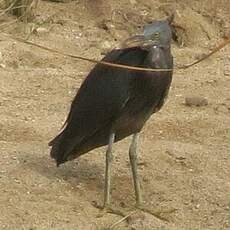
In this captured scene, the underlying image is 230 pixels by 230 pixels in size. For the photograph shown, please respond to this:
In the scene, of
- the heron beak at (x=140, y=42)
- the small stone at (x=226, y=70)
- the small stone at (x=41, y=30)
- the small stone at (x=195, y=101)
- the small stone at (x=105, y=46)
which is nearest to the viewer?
the heron beak at (x=140, y=42)

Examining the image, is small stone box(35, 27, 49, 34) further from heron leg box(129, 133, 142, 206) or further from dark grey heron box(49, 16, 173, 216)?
heron leg box(129, 133, 142, 206)

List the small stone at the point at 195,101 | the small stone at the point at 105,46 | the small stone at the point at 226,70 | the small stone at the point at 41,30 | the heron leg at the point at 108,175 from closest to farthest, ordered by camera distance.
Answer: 1. the heron leg at the point at 108,175
2. the small stone at the point at 195,101
3. the small stone at the point at 226,70
4. the small stone at the point at 105,46
5. the small stone at the point at 41,30

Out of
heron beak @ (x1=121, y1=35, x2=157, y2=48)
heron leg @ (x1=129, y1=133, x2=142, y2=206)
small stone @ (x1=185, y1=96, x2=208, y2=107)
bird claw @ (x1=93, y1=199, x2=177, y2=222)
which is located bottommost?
small stone @ (x1=185, y1=96, x2=208, y2=107)

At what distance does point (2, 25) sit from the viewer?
7277 mm

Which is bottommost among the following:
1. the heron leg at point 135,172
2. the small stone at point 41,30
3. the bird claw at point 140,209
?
the small stone at point 41,30

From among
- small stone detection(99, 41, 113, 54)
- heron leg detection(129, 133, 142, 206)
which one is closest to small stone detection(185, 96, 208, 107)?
small stone detection(99, 41, 113, 54)

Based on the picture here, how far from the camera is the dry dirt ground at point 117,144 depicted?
4.28 metres

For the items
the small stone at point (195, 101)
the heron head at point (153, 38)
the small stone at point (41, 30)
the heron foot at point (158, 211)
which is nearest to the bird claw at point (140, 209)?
the heron foot at point (158, 211)

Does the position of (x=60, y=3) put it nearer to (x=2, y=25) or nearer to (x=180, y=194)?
(x=2, y=25)

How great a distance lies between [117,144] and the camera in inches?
205

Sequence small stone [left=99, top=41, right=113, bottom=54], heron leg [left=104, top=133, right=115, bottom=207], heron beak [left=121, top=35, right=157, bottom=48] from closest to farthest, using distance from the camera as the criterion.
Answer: heron beak [left=121, top=35, right=157, bottom=48] < heron leg [left=104, top=133, right=115, bottom=207] < small stone [left=99, top=41, right=113, bottom=54]

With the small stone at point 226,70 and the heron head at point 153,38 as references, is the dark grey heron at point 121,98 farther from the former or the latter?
the small stone at point 226,70

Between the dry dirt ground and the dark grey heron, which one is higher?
the dark grey heron

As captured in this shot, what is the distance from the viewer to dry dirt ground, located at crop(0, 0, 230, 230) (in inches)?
168
